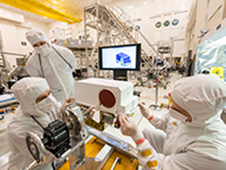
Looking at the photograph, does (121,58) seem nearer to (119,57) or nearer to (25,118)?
(119,57)

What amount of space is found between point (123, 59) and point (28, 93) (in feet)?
4.41

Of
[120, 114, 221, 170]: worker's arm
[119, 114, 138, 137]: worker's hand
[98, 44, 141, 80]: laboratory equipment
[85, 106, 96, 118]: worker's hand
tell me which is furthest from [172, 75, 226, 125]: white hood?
[98, 44, 141, 80]: laboratory equipment

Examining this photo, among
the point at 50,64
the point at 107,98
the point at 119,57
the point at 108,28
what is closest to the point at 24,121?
the point at 107,98

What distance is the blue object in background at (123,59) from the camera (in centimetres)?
171

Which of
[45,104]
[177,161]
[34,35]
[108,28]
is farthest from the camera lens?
[108,28]

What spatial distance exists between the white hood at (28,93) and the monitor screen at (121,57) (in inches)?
48.4

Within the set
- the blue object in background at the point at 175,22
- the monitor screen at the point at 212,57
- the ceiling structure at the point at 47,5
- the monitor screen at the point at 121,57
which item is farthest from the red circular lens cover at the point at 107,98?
the blue object in background at the point at 175,22

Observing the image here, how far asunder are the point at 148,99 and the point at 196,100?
8.72 feet

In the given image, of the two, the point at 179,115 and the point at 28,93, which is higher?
the point at 28,93

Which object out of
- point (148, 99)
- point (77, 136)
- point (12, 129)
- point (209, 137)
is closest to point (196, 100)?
point (209, 137)

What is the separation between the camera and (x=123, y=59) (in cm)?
174

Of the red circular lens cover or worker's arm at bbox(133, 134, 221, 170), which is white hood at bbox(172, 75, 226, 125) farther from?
the red circular lens cover

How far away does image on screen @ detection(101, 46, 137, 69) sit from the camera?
1.67 m

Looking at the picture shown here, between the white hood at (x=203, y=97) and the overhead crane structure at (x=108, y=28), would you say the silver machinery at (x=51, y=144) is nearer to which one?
the white hood at (x=203, y=97)
